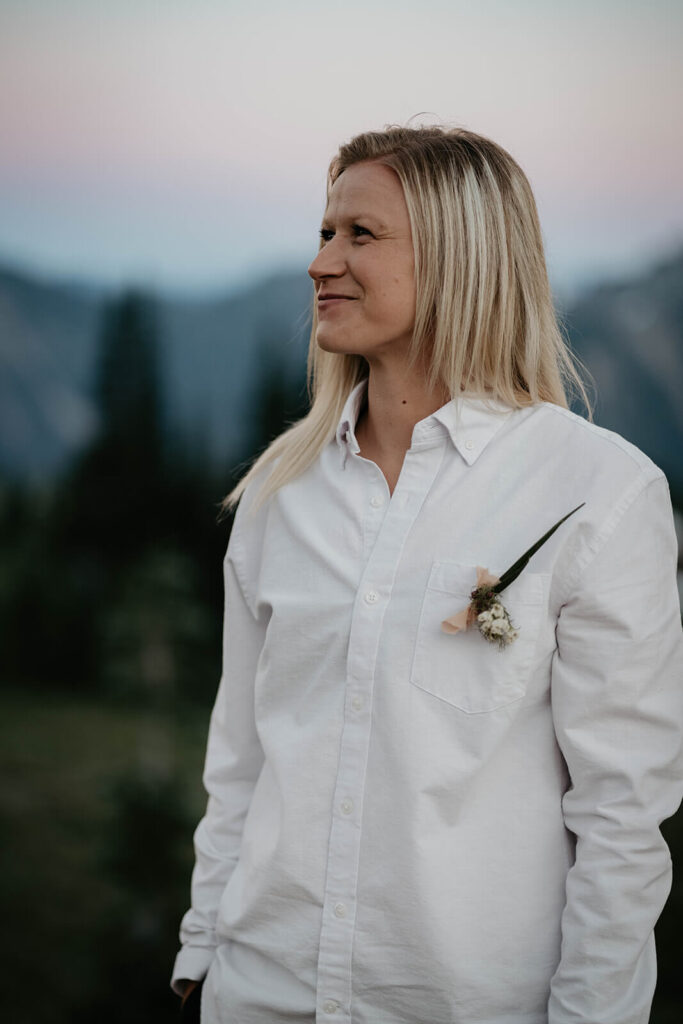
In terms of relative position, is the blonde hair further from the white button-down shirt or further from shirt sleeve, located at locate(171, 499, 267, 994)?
shirt sleeve, located at locate(171, 499, 267, 994)

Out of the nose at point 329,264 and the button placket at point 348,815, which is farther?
the nose at point 329,264

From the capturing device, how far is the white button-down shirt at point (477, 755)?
132cm

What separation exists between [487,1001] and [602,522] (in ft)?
2.16

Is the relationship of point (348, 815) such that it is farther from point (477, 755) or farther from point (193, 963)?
point (193, 963)

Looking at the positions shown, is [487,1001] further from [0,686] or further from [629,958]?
[0,686]

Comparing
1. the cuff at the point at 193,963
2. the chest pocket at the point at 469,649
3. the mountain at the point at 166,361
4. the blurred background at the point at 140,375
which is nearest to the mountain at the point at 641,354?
the blurred background at the point at 140,375

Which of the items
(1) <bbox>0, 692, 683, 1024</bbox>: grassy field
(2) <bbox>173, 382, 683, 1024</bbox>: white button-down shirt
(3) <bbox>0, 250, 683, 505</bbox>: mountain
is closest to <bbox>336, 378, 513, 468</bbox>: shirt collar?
(2) <bbox>173, 382, 683, 1024</bbox>: white button-down shirt

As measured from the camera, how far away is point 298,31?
2.64 m

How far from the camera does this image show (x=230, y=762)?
5.77ft

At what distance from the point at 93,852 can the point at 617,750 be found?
195 centimetres

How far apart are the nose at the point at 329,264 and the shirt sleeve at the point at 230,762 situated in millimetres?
450

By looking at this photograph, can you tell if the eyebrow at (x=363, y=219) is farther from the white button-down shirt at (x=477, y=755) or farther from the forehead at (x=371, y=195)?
the white button-down shirt at (x=477, y=755)

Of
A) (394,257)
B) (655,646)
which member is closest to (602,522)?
(655,646)

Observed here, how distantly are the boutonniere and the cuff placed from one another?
74cm
